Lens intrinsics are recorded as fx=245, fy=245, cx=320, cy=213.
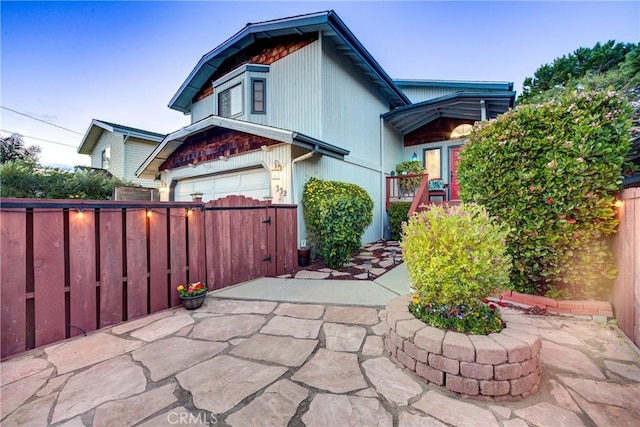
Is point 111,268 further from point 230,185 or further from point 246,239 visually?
point 230,185

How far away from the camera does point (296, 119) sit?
7.20m

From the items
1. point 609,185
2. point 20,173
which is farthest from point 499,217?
point 20,173

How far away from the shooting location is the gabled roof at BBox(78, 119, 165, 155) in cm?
1313

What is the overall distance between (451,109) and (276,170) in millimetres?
7415

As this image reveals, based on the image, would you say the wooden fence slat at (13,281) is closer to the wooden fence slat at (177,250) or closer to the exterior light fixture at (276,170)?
the wooden fence slat at (177,250)

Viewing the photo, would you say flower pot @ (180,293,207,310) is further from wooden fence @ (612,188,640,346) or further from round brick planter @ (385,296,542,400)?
wooden fence @ (612,188,640,346)

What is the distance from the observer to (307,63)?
6867mm

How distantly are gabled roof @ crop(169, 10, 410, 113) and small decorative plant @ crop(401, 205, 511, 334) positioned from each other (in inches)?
251

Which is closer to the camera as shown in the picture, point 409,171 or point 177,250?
point 177,250

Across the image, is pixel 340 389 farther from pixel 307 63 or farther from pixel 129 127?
pixel 129 127

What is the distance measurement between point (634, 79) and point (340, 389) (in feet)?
52.6

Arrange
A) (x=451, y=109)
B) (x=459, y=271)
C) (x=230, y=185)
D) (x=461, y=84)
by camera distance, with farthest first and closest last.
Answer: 1. (x=461, y=84)
2. (x=451, y=109)
3. (x=230, y=185)
4. (x=459, y=271)

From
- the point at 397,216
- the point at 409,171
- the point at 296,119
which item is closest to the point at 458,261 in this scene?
the point at 296,119

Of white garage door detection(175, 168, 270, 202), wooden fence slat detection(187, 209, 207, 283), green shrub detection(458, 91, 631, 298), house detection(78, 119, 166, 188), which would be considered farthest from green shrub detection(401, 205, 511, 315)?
house detection(78, 119, 166, 188)
